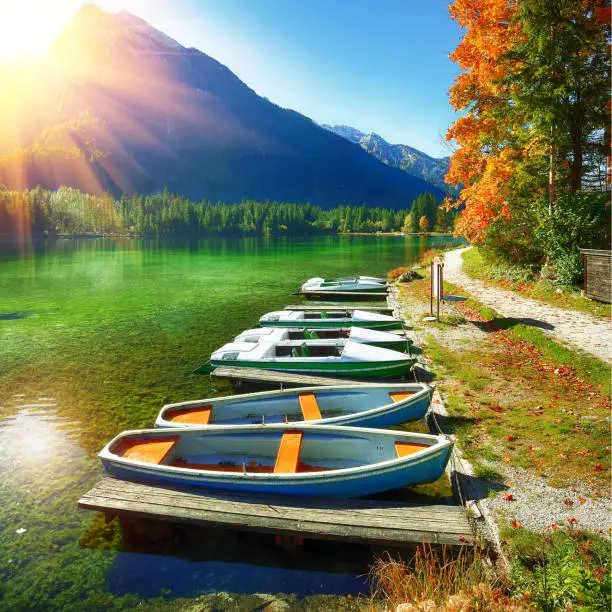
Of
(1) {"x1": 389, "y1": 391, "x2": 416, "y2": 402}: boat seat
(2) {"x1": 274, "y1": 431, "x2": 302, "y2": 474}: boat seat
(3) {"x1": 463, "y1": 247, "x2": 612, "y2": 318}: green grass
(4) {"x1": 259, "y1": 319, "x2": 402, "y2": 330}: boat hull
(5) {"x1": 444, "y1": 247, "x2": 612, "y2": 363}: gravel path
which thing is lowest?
(2) {"x1": 274, "y1": 431, "x2": 302, "y2": 474}: boat seat

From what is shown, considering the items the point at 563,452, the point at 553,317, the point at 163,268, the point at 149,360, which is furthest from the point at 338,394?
the point at 163,268

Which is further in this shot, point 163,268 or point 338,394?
point 163,268

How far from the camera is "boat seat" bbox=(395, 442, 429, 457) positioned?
911 cm

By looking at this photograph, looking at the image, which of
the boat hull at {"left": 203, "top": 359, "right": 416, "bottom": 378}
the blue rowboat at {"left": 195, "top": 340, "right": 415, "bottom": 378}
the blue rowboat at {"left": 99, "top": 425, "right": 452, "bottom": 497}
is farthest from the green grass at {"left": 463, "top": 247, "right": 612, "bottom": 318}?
the blue rowboat at {"left": 99, "top": 425, "right": 452, "bottom": 497}

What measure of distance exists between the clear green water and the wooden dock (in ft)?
2.74

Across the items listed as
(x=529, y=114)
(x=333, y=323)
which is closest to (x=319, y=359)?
(x=333, y=323)

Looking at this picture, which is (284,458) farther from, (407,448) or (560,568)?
(560,568)

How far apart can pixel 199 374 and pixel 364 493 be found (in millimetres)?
10889

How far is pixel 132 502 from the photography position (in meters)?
8.24

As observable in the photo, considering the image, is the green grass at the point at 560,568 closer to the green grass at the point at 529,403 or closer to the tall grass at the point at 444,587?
the tall grass at the point at 444,587

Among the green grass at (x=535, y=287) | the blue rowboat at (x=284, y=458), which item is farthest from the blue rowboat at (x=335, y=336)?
the green grass at (x=535, y=287)

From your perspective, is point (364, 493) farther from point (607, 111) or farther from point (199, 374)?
point (607, 111)

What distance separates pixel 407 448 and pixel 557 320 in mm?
14404

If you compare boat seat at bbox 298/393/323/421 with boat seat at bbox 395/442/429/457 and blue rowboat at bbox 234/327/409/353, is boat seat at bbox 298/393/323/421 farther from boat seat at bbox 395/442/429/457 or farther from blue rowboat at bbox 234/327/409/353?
blue rowboat at bbox 234/327/409/353
